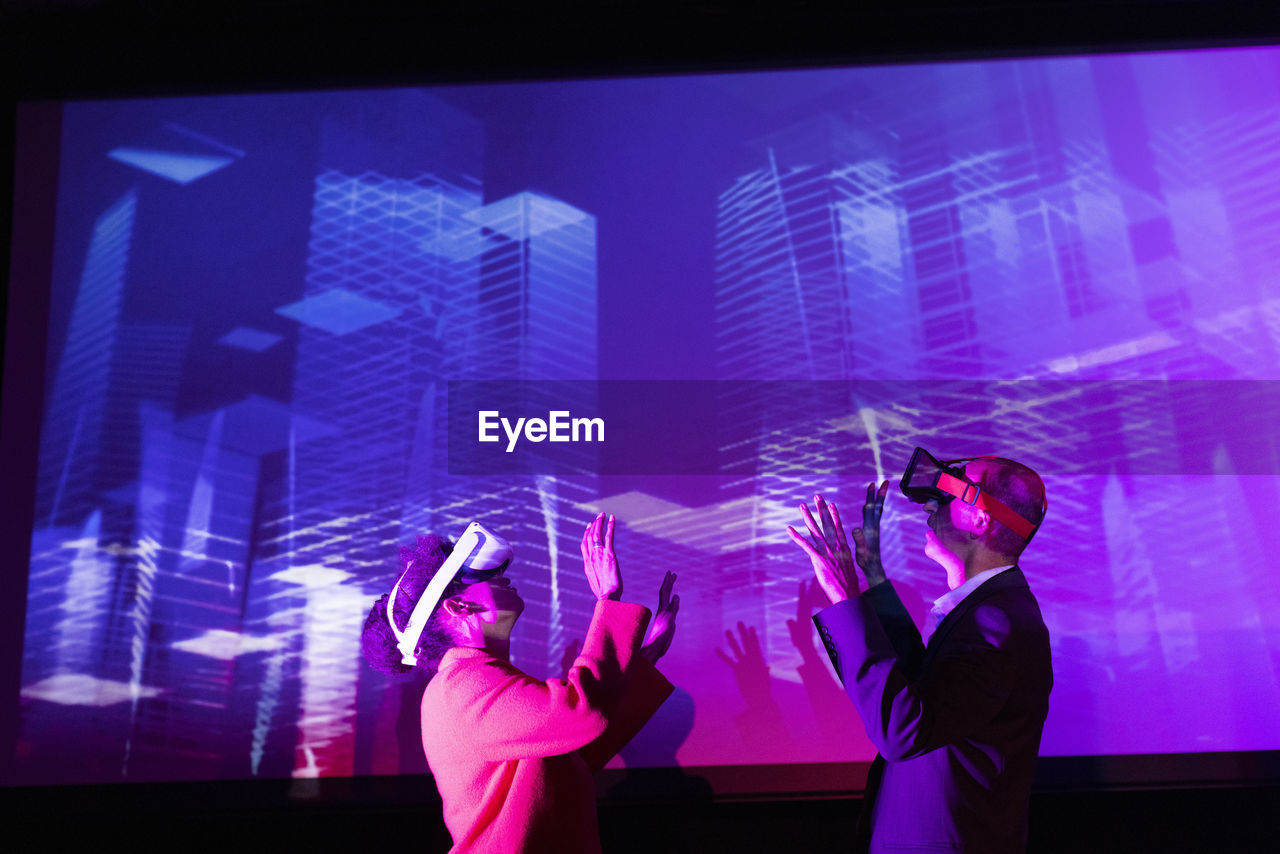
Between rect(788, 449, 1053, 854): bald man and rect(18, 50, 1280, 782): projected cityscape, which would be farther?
rect(18, 50, 1280, 782): projected cityscape

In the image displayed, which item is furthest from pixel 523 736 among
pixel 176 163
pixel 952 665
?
pixel 176 163

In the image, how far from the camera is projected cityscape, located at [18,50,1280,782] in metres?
2.42

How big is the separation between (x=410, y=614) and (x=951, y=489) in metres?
1.04

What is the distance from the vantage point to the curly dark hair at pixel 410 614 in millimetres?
1659

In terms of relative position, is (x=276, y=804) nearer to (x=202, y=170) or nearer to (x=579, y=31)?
(x=202, y=170)

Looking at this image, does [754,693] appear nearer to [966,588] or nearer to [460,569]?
[966,588]

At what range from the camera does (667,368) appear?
256cm

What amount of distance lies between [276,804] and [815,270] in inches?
83.9

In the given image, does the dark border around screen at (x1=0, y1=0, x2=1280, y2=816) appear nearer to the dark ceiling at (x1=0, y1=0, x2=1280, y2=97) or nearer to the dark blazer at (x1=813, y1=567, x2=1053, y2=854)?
the dark ceiling at (x1=0, y1=0, x2=1280, y2=97)


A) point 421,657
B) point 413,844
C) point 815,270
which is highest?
point 815,270

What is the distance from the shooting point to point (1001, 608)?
5.09 ft

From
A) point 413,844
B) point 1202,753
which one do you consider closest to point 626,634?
point 413,844

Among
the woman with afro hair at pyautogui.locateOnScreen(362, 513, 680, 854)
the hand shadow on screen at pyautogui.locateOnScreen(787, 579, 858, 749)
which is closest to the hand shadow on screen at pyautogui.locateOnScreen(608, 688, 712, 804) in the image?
the hand shadow on screen at pyautogui.locateOnScreen(787, 579, 858, 749)

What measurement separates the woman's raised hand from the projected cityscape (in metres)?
0.80
